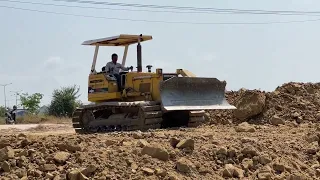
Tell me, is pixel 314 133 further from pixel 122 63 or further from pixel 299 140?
pixel 122 63

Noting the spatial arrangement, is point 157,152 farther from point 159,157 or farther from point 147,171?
point 147,171

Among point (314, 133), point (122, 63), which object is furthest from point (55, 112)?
point (314, 133)

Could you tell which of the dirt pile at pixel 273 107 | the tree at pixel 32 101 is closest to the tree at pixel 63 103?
the tree at pixel 32 101

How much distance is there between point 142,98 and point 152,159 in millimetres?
6292

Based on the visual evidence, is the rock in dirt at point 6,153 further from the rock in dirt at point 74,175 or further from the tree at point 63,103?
the tree at point 63,103

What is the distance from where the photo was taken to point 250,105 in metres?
15.7

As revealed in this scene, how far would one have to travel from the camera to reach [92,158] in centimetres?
629

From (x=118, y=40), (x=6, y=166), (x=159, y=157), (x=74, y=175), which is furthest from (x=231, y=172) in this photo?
(x=118, y=40)

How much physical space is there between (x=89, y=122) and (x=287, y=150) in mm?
6377

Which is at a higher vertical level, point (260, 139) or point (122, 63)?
point (122, 63)

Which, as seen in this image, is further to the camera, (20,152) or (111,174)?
(20,152)

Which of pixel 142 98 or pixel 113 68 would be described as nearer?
pixel 142 98

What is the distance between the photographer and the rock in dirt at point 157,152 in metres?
6.57

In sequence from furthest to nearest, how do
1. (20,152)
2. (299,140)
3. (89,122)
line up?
1. (89,122)
2. (299,140)
3. (20,152)
